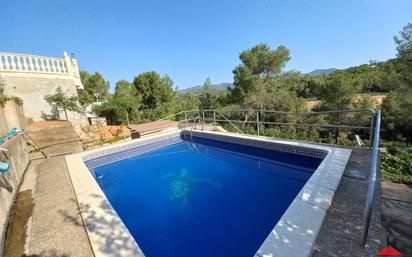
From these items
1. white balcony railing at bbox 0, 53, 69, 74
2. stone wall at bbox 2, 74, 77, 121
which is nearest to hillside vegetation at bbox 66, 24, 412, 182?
stone wall at bbox 2, 74, 77, 121

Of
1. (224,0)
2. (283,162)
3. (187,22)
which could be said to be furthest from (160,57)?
(283,162)

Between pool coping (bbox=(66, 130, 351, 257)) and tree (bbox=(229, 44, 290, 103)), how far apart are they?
15.1 m

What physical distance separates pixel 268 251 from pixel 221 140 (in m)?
4.37

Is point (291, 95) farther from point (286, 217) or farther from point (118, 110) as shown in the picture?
point (286, 217)

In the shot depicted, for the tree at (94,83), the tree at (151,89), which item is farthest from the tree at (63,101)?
the tree at (94,83)

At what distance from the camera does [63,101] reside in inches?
323

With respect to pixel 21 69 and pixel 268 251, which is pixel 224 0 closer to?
pixel 21 69

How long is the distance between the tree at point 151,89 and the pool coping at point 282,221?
16716 millimetres

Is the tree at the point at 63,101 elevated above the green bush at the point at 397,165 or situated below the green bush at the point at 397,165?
above

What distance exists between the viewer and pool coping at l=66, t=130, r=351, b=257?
4.94ft

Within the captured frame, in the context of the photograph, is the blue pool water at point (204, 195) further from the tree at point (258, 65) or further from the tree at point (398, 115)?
the tree at point (258, 65)

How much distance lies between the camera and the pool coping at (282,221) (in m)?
1.50

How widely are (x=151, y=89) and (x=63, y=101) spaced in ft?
36.4

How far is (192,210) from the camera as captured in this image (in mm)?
2836
